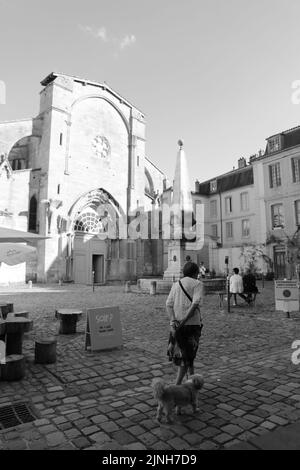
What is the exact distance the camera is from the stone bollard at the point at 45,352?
16.7 feet

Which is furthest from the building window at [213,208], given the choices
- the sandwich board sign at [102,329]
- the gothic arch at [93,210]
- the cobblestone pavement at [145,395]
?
the sandwich board sign at [102,329]

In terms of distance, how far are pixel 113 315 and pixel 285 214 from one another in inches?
972

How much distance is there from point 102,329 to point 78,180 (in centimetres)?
2389

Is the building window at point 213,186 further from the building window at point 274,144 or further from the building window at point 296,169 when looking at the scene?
the building window at point 296,169

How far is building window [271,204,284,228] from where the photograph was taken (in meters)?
27.9

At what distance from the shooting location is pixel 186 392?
10.5 feet

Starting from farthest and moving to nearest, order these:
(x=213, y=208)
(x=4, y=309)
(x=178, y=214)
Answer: (x=213, y=208) < (x=178, y=214) < (x=4, y=309)

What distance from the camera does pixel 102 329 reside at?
236 inches

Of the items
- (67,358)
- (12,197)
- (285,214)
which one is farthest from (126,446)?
→ (285,214)

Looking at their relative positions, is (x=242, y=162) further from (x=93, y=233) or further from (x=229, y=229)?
(x=93, y=233)
